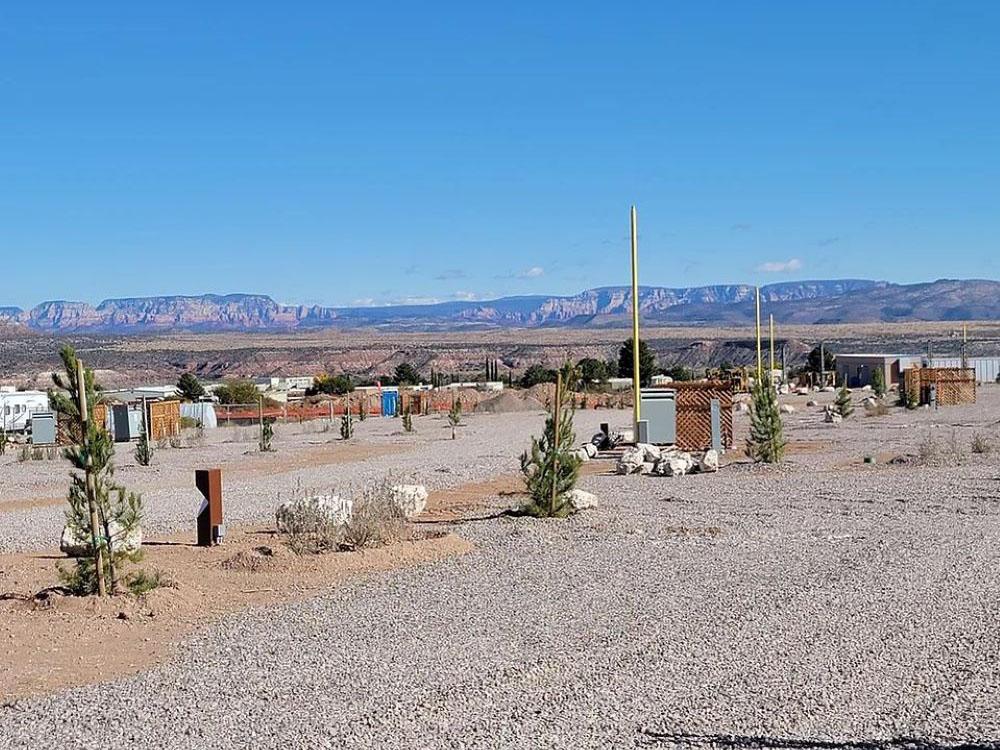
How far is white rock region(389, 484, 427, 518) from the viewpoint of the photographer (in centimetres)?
1764

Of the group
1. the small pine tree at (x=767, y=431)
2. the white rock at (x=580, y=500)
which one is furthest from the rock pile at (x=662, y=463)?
the white rock at (x=580, y=500)

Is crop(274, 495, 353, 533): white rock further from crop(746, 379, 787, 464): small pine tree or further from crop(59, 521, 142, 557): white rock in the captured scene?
crop(746, 379, 787, 464): small pine tree

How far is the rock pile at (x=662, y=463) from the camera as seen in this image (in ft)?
80.0

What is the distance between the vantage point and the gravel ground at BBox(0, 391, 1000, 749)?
25.5ft

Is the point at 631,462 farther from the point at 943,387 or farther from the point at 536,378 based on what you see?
the point at 536,378

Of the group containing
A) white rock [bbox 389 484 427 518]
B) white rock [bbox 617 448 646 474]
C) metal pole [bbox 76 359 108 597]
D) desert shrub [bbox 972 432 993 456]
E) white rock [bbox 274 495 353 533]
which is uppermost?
metal pole [bbox 76 359 108 597]

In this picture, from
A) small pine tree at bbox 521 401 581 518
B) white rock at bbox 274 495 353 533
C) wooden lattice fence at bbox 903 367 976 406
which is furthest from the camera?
wooden lattice fence at bbox 903 367 976 406

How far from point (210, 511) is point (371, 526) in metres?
2.27

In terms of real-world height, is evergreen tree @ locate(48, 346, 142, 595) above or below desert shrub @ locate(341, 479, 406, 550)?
above

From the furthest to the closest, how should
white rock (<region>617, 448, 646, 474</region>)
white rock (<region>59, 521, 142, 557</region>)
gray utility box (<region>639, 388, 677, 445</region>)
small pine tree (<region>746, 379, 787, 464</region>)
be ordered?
1. gray utility box (<region>639, 388, 677, 445</region>)
2. small pine tree (<region>746, 379, 787, 464</region>)
3. white rock (<region>617, 448, 646, 474</region>)
4. white rock (<region>59, 521, 142, 557</region>)

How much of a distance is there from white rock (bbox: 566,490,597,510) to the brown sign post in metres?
4.68

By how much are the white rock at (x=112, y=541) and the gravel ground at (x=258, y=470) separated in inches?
75.8

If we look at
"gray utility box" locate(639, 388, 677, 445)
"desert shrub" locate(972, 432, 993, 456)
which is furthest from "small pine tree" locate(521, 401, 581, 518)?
"desert shrub" locate(972, 432, 993, 456)

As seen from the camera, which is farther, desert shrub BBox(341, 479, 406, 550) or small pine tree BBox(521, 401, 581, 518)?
small pine tree BBox(521, 401, 581, 518)
